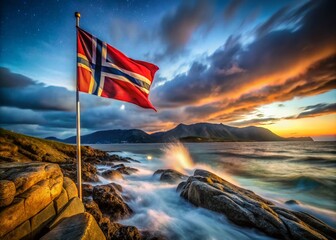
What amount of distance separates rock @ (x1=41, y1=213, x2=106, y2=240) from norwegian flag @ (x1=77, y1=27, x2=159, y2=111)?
4.65 meters

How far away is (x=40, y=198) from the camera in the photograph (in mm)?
4719

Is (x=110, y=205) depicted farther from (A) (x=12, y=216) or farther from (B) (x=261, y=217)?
(B) (x=261, y=217)

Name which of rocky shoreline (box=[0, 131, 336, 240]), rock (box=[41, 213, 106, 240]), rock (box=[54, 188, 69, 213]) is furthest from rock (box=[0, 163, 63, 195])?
rock (box=[41, 213, 106, 240])

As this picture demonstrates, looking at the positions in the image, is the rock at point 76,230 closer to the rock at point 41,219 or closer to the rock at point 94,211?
the rock at point 41,219

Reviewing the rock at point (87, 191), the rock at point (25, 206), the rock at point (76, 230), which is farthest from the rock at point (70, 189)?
the rock at point (87, 191)

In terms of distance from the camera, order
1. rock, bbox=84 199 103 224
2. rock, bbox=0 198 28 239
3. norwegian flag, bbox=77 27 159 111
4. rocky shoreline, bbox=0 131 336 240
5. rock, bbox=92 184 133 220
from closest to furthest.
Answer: rock, bbox=0 198 28 239 → rocky shoreline, bbox=0 131 336 240 → rock, bbox=84 199 103 224 → norwegian flag, bbox=77 27 159 111 → rock, bbox=92 184 133 220

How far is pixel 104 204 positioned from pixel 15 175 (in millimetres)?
5304

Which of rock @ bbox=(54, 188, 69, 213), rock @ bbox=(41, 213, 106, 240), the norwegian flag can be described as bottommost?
rock @ bbox=(41, 213, 106, 240)

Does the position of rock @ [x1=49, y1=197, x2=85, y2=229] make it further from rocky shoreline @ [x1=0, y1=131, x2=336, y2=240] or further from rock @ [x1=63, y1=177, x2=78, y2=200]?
rock @ [x1=63, y1=177, x2=78, y2=200]

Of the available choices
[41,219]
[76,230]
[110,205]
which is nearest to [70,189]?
[41,219]

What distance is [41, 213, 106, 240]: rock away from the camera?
4.02 meters

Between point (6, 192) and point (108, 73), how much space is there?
542cm

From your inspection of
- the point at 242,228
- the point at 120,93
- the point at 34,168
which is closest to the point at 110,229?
the point at 34,168

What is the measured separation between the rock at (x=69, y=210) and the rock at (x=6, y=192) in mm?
1267
